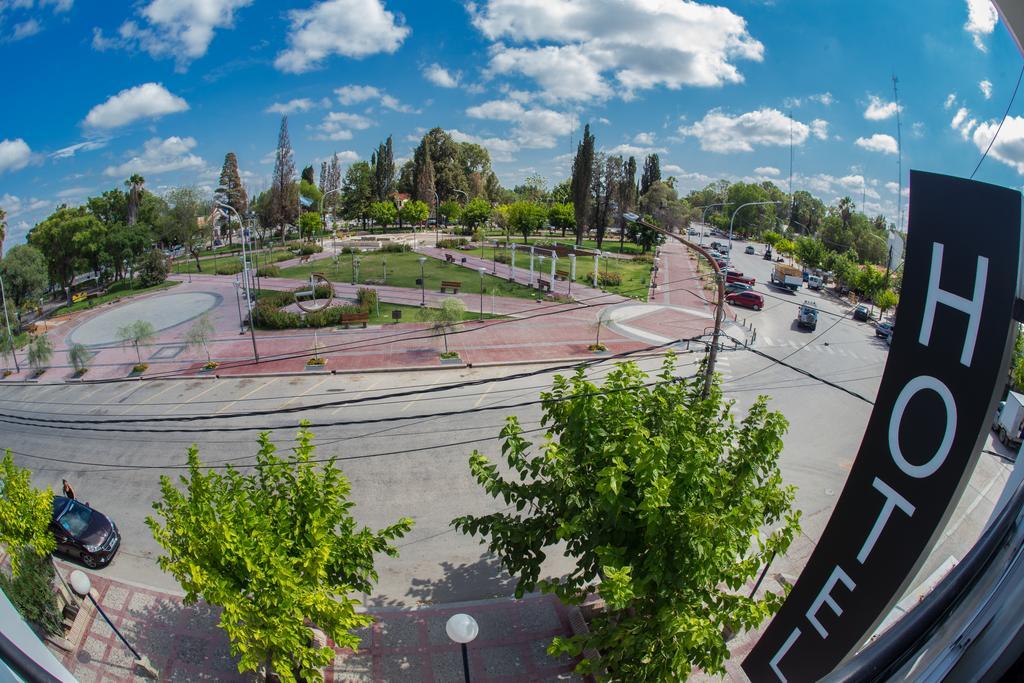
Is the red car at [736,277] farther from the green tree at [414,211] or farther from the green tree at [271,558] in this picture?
the green tree at [414,211]

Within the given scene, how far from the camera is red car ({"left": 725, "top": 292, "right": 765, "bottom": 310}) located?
3076 cm

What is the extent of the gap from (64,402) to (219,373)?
520 centimetres

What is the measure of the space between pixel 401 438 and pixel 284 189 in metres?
71.3

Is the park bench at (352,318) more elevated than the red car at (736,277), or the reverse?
the red car at (736,277)

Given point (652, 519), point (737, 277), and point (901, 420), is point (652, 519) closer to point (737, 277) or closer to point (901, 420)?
point (901, 420)

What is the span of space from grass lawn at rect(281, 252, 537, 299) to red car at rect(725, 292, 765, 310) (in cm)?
1305

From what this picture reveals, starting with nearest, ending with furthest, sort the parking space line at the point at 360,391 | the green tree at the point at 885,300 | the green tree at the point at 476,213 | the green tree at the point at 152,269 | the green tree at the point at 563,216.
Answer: the green tree at the point at 885,300, the parking space line at the point at 360,391, the green tree at the point at 152,269, the green tree at the point at 563,216, the green tree at the point at 476,213

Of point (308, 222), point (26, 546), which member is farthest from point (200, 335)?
point (308, 222)

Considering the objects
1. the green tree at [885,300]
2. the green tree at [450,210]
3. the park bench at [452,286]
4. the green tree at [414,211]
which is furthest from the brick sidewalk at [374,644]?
the green tree at [450,210]

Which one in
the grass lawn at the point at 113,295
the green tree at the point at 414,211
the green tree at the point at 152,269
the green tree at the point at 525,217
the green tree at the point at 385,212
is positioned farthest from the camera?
the green tree at the point at 385,212

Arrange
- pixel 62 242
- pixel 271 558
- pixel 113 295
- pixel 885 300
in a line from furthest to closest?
1. pixel 113 295
2. pixel 62 242
3. pixel 885 300
4. pixel 271 558

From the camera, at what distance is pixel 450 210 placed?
79250 mm

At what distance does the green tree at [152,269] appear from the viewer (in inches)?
1483

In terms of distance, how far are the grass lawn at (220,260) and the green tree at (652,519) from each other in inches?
1935
